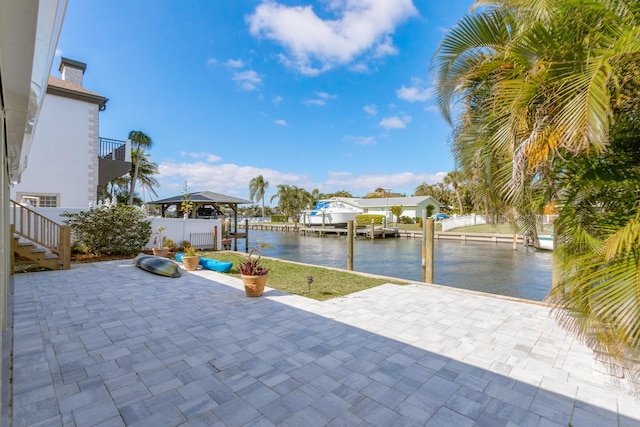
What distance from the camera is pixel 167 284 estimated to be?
675 centimetres

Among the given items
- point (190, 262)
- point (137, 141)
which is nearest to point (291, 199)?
point (137, 141)

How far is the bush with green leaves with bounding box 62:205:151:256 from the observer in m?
9.92

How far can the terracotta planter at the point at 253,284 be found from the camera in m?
5.66

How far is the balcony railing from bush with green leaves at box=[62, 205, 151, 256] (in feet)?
17.0

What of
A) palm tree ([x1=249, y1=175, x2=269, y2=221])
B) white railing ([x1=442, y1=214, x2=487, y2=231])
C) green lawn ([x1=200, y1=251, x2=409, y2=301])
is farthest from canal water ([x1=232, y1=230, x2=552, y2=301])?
palm tree ([x1=249, y1=175, x2=269, y2=221])

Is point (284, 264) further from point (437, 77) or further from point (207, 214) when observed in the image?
point (207, 214)

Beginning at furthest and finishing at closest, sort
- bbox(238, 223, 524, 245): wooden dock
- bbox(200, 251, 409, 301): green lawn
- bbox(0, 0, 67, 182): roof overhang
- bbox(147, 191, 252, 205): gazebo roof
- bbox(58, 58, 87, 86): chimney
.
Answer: bbox(238, 223, 524, 245): wooden dock < bbox(147, 191, 252, 205): gazebo roof < bbox(58, 58, 87, 86): chimney < bbox(200, 251, 409, 301): green lawn < bbox(0, 0, 67, 182): roof overhang

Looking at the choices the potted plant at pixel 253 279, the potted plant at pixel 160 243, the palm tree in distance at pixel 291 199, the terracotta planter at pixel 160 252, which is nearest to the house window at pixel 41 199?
the potted plant at pixel 160 243

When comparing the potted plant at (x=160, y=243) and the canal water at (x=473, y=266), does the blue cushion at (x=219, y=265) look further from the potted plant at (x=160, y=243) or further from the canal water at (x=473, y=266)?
the potted plant at (x=160, y=243)

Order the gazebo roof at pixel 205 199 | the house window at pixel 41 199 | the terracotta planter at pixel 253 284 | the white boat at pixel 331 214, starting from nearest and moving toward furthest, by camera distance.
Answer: the terracotta planter at pixel 253 284 < the house window at pixel 41 199 < the gazebo roof at pixel 205 199 < the white boat at pixel 331 214

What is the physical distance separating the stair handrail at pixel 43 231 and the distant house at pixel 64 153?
319 centimetres

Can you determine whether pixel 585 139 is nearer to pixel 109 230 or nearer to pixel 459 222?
pixel 109 230

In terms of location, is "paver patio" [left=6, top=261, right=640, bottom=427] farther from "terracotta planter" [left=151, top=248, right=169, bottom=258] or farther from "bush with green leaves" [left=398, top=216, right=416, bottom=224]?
"bush with green leaves" [left=398, top=216, right=416, bottom=224]

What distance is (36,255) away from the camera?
25.7ft
